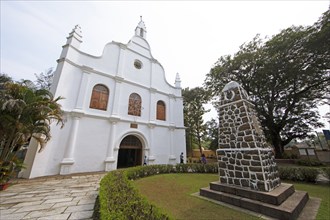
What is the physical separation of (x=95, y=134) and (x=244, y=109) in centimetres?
988

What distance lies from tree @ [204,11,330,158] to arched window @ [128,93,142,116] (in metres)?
10.2

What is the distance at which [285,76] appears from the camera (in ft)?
42.3

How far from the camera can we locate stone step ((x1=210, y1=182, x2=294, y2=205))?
3.53 meters

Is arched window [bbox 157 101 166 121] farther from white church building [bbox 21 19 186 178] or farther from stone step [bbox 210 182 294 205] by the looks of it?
stone step [bbox 210 182 294 205]

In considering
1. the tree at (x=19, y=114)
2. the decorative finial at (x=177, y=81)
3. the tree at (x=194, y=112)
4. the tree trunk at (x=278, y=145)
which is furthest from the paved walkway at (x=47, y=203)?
the tree at (x=194, y=112)

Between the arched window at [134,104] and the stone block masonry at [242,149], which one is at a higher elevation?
the arched window at [134,104]

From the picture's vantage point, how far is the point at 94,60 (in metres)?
11.6

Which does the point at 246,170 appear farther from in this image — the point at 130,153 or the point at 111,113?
the point at 130,153

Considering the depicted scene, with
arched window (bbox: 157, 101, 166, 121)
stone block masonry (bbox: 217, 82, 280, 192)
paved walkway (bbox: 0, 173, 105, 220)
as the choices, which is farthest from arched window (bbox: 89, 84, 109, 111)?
Result: stone block masonry (bbox: 217, 82, 280, 192)

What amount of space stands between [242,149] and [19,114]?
9.03 meters

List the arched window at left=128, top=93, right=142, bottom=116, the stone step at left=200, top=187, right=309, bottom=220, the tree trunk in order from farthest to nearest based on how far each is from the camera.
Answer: the tree trunk → the arched window at left=128, top=93, right=142, bottom=116 → the stone step at left=200, top=187, right=309, bottom=220

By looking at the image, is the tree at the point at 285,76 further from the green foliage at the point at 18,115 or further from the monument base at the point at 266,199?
the green foliage at the point at 18,115

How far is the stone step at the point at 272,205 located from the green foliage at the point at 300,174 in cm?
406

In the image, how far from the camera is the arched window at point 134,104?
41.4 ft
